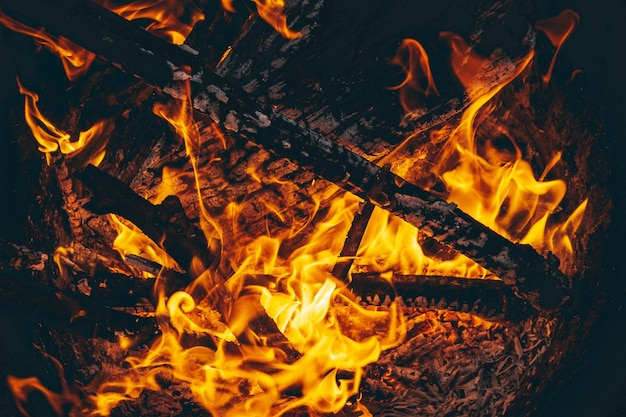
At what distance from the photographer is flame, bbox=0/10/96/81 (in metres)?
3.02

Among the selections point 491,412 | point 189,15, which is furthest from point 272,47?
point 491,412

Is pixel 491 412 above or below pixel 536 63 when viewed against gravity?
below

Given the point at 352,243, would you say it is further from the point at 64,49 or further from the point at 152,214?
the point at 64,49

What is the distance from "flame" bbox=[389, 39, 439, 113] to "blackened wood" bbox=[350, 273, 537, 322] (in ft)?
3.63

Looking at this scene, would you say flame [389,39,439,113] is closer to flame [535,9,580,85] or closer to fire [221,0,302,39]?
fire [221,0,302,39]

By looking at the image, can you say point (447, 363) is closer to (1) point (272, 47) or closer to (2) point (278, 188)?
(2) point (278, 188)

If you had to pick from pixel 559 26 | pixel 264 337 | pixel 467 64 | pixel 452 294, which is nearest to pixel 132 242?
pixel 264 337

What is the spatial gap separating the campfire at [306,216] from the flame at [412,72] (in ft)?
0.04

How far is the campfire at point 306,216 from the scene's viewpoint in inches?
112

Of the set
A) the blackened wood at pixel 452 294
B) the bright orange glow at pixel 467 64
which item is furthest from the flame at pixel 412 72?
the blackened wood at pixel 452 294

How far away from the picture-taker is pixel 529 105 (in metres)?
3.32

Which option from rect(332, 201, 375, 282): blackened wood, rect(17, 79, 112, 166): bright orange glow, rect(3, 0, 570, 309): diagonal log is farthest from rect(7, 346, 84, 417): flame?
rect(3, 0, 570, 309): diagonal log

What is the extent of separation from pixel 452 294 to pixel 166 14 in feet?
8.75

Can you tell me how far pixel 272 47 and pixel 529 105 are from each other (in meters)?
1.76
